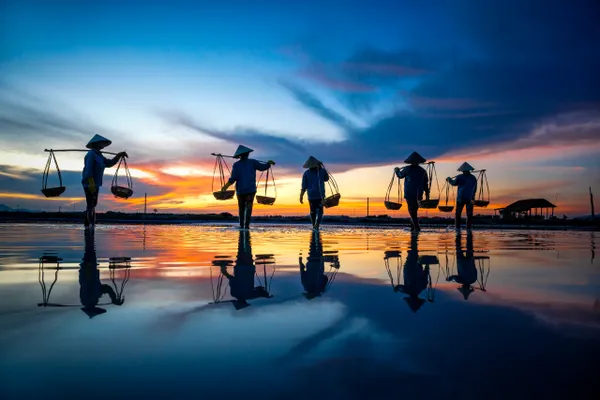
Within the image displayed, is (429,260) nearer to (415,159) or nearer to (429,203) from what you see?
(429,203)

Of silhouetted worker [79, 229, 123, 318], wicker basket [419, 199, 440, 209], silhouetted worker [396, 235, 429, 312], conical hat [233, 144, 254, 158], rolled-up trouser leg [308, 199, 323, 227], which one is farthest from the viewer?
rolled-up trouser leg [308, 199, 323, 227]

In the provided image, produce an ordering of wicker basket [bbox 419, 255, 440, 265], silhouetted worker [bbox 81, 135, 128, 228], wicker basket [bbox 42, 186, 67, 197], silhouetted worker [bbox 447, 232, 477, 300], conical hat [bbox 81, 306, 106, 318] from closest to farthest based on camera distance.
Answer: conical hat [bbox 81, 306, 106, 318] < silhouetted worker [bbox 447, 232, 477, 300] < wicker basket [bbox 419, 255, 440, 265] < silhouetted worker [bbox 81, 135, 128, 228] < wicker basket [bbox 42, 186, 67, 197]

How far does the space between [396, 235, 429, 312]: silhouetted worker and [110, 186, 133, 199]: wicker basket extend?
982 centimetres

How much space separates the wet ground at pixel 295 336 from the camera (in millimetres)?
1246

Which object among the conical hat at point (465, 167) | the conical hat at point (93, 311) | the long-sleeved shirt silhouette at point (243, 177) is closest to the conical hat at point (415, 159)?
the conical hat at point (465, 167)

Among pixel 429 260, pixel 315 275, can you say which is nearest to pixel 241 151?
pixel 429 260

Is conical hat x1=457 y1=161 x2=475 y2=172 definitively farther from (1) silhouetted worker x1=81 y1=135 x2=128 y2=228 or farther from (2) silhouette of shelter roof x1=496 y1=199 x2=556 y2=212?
(2) silhouette of shelter roof x1=496 y1=199 x2=556 y2=212

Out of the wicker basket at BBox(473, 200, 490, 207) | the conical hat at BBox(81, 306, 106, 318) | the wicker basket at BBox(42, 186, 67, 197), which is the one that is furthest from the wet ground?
the wicker basket at BBox(473, 200, 490, 207)

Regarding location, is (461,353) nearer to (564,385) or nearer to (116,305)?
(564,385)

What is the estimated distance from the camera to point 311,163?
1387 centimetres

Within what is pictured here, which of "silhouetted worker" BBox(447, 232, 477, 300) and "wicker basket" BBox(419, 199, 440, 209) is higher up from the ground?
"wicker basket" BBox(419, 199, 440, 209)

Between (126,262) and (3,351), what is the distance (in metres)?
2.84

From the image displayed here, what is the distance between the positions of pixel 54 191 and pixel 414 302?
41.9 ft

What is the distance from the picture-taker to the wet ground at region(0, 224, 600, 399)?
4.09 feet
